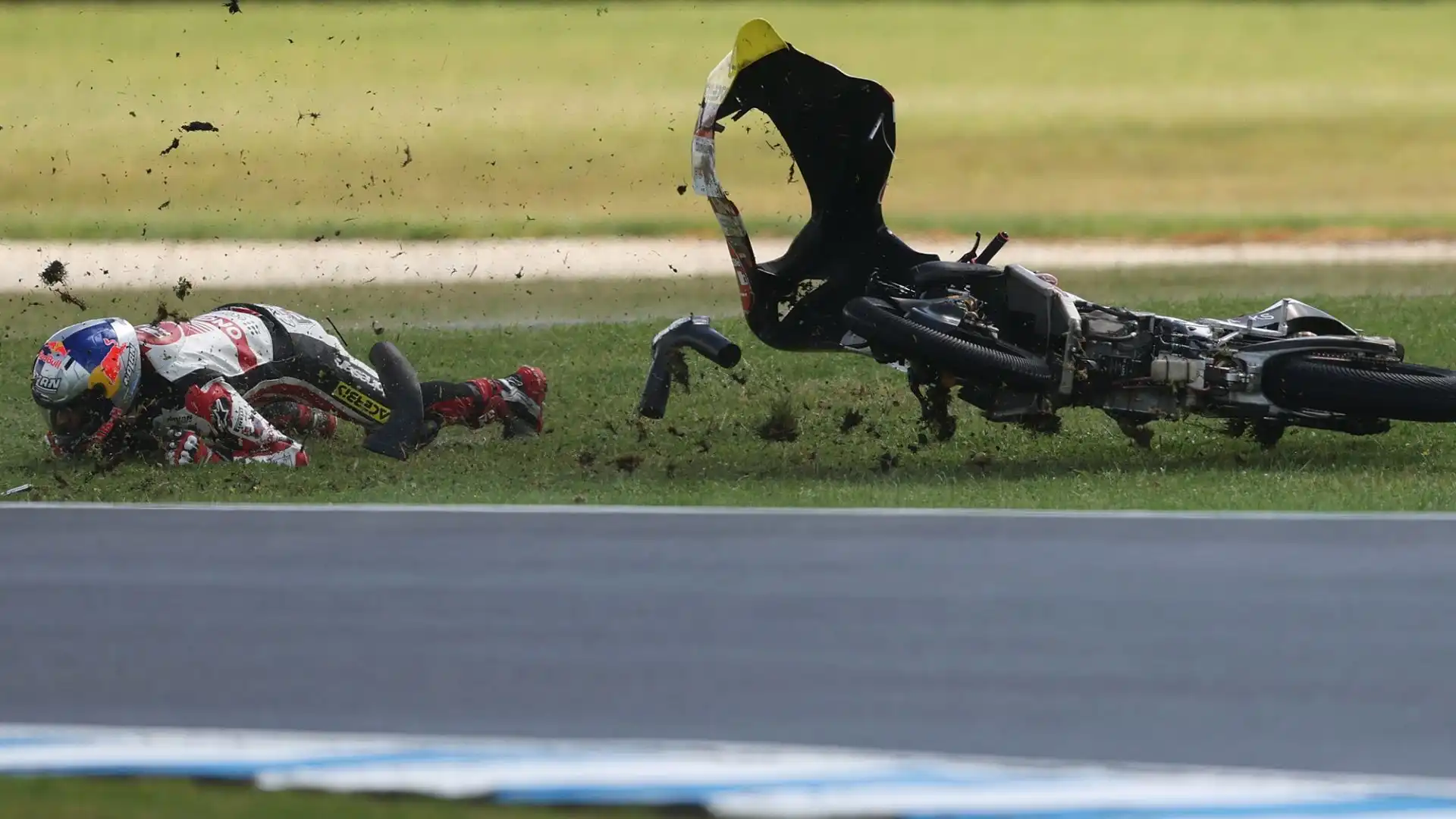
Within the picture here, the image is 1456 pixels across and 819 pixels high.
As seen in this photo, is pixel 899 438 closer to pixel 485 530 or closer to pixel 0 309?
pixel 485 530

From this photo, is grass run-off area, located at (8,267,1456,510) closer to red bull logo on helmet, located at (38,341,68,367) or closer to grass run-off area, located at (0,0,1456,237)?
red bull logo on helmet, located at (38,341,68,367)

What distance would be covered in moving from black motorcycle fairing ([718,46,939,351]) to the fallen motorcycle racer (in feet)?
6.56

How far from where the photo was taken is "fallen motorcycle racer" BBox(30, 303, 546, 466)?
435 inches

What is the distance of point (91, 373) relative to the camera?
1094 centimetres

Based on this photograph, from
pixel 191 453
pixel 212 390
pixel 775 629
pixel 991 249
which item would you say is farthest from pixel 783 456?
pixel 775 629

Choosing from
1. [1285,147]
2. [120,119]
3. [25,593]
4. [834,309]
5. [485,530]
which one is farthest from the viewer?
[120,119]

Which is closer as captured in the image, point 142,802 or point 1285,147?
point 142,802

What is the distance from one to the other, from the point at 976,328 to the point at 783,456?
1.67 m

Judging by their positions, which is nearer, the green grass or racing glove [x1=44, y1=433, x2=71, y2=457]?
the green grass

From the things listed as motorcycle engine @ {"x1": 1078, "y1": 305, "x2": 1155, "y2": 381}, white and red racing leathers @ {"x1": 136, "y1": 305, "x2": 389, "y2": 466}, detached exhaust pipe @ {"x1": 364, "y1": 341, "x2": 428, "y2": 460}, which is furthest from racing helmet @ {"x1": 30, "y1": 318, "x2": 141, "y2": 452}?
motorcycle engine @ {"x1": 1078, "y1": 305, "x2": 1155, "y2": 381}

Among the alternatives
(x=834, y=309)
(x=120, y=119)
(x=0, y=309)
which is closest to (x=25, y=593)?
(x=834, y=309)

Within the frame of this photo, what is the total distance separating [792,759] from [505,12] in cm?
5922

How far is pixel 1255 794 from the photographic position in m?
5.11

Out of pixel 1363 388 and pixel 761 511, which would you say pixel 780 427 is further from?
pixel 1363 388
